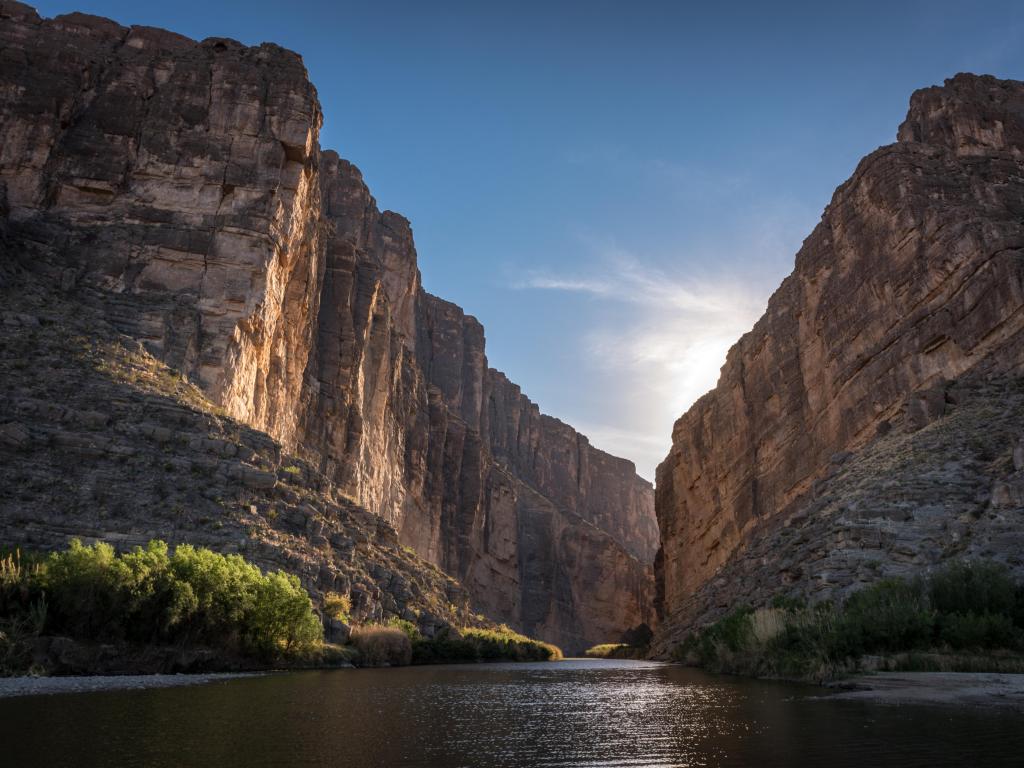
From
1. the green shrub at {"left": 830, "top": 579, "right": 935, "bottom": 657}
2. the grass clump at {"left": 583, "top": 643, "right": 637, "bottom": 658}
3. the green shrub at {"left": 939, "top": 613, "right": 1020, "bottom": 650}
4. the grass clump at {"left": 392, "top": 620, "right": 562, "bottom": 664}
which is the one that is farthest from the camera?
the grass clump at {"left": 583, "top": 643, "right": 637, "bottom": 658}

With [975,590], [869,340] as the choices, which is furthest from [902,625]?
[869,340]

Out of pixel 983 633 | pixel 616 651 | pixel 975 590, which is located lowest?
pixel 616 651

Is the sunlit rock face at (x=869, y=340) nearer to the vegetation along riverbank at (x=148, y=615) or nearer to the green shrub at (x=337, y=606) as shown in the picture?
the green shrub at (x=337, y=606)

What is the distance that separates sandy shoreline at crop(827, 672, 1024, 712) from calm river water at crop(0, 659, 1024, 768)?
2.54 feet

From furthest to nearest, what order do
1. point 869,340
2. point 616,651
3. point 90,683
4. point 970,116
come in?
1. point 616,651
2. point 970,116
3. point 869,340
4. point 90,683

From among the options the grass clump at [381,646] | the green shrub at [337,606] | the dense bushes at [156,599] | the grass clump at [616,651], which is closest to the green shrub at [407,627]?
the grass clump at [381,646]

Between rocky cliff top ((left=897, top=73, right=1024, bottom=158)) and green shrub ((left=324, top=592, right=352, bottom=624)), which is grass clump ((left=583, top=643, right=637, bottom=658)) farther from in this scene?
rocky cliff top ((left=897, top=73, right=1024, bottom=158))

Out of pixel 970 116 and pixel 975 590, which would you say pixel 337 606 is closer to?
pixel 975 590

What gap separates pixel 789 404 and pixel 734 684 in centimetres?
4845

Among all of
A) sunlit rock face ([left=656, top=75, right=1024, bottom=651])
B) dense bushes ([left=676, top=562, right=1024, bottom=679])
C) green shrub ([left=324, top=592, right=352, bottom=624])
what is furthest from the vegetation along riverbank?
sunlit rock face ([left=656, top=75, right=1024, bottom=651])

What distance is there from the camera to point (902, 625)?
63.2 ft

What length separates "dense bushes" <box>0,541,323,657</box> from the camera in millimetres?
20562

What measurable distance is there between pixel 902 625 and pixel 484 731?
500 inches

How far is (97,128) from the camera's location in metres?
55.2
